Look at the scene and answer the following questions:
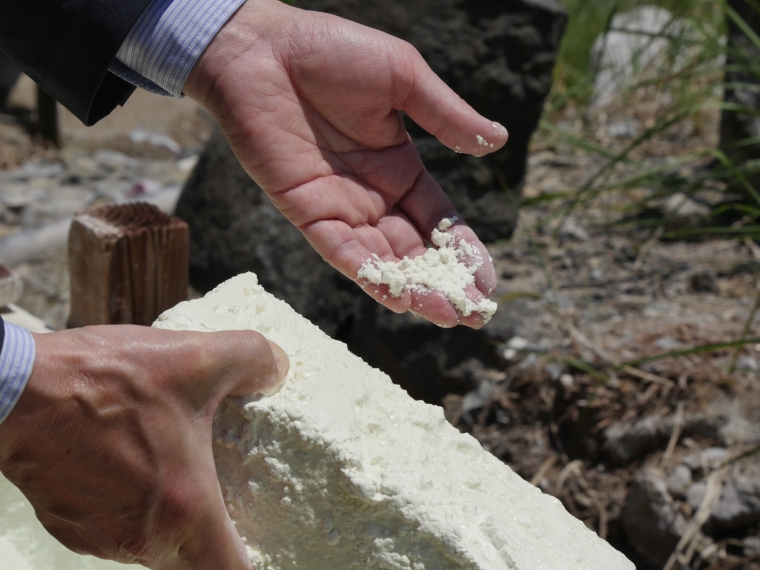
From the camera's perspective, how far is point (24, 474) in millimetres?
1009

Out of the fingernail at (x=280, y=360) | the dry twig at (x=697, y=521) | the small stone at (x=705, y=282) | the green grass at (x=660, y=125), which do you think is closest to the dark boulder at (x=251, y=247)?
the green grass at (x=660, y=125)

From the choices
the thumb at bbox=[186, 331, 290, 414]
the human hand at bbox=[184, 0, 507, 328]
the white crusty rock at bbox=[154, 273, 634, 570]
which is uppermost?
the human hand at bbox=[184, 0, 507, 328]

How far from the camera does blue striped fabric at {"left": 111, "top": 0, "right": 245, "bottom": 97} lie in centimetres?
164

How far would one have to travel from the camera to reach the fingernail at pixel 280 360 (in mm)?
1255

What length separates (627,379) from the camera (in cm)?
267

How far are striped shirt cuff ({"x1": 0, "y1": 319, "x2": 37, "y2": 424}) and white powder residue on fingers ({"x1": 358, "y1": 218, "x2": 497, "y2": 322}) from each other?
70 cm

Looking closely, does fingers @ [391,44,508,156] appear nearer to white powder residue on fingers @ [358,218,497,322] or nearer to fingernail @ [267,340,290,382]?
white powder residue on fingers @ [358,218,497,322]

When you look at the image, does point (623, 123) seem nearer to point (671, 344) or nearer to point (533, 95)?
point (533, 95)

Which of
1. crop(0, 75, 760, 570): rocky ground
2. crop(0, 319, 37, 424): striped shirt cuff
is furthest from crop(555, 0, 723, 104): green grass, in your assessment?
crop(0, 319, 37, 424): striped shirt cuff

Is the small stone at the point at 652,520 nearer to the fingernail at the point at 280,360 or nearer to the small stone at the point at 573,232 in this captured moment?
the small stone at the point at 573,232

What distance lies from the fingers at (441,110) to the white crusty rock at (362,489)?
0.64 meters

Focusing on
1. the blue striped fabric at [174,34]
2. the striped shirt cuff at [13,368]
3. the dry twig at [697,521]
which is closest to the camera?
the striped shirt cuff at [13,368]

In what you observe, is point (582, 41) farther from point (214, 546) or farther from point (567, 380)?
point (214, 546)

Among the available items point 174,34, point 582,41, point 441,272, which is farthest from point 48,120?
point 441,272
